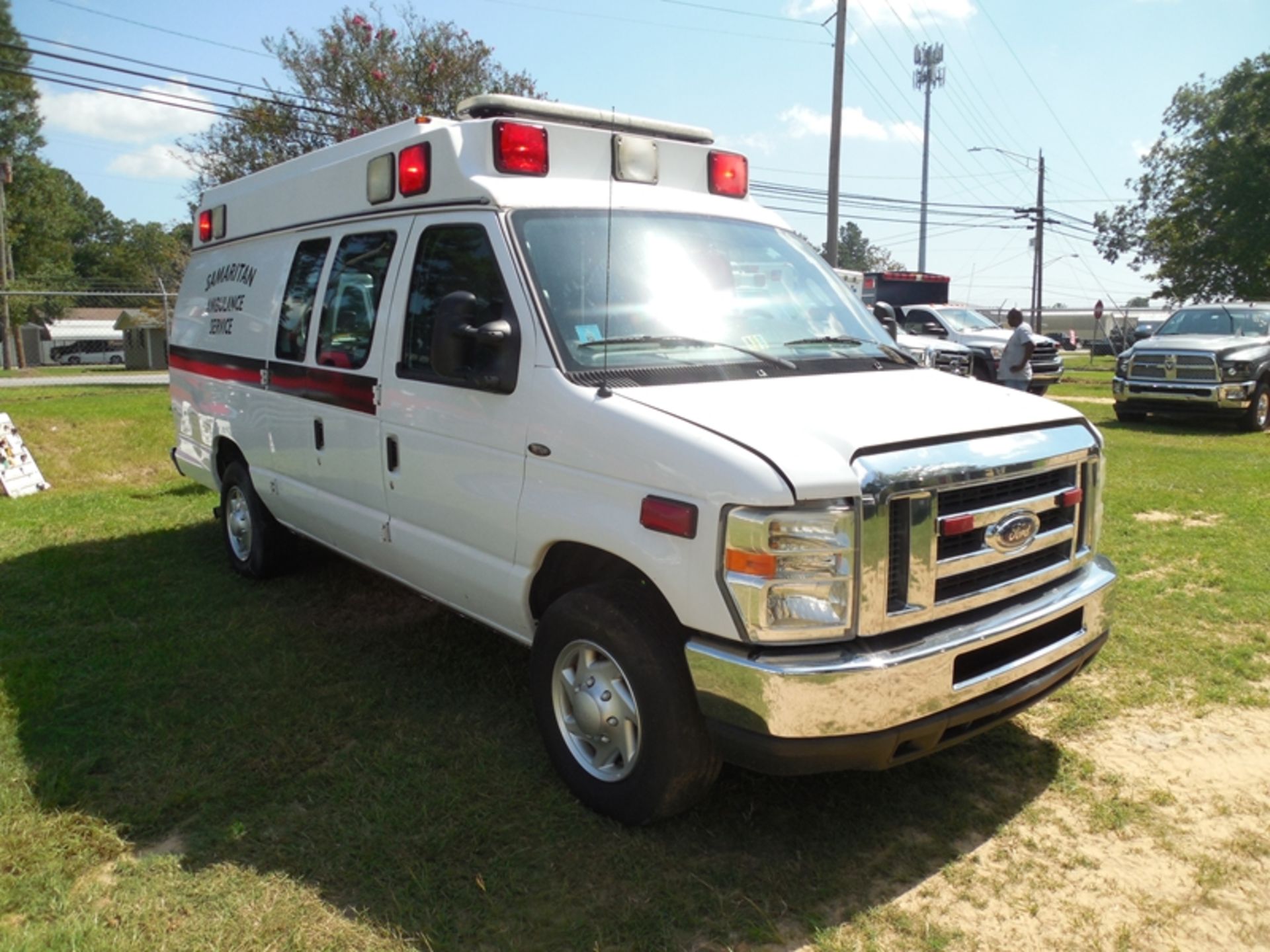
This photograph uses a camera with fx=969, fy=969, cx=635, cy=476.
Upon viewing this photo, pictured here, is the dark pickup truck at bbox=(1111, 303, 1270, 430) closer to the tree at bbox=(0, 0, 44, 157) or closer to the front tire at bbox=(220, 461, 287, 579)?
the front tire at bbox=(220, 461, 287, 579)

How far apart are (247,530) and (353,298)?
7.37 ft

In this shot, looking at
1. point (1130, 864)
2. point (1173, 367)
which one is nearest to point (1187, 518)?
point (1130, 864)

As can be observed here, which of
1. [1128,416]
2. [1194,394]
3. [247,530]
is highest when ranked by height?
[1194,394]

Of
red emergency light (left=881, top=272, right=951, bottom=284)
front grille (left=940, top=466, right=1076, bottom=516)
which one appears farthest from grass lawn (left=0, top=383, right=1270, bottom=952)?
red emergency light (left=881, top=272, right=951, bottom=284)

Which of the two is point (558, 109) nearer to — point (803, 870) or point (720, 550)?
point (720, 550)

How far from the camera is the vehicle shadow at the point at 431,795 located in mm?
2965

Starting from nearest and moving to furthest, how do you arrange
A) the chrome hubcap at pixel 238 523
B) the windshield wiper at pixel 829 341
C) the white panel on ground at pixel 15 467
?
1. the windshield wiper at pixel 829 341
2. the chrome hubcap at pixel 238 523
3. the white panel on ground at pixel 15 467

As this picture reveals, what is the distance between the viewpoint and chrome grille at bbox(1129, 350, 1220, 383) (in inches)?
542

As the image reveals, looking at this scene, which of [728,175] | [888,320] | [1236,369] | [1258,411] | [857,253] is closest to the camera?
[728,175]

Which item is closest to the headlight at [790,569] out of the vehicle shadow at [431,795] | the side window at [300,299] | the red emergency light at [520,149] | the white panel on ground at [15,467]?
the vehicle shadow at [431,795]

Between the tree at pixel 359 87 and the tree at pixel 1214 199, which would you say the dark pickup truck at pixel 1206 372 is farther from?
the tree at pixel 1214 199

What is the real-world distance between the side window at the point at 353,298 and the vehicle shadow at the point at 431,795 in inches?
Answer: 61.1

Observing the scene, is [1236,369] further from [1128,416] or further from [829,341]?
[829,341]

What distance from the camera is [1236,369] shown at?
1375 cm
